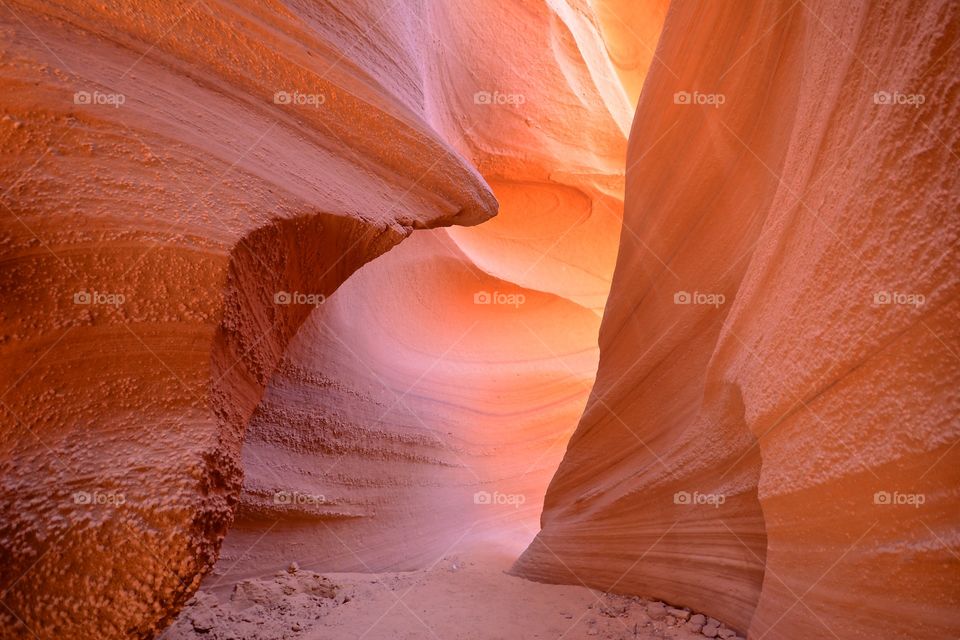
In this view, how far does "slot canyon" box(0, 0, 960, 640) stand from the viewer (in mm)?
1183

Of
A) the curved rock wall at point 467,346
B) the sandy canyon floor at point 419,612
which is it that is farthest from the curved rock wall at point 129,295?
the curved rock wall at point 467,346

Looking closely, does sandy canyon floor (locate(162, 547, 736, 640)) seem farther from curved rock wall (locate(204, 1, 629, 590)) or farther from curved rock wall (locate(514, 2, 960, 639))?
curved rock wall (locate(204, 1, 629, 590))

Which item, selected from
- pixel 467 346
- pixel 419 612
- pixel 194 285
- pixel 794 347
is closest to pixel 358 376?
pixel 419 612

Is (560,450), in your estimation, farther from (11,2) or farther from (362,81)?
(11,2)

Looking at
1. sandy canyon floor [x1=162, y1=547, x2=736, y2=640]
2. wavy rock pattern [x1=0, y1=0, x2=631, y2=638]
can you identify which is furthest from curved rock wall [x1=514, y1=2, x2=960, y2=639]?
wavy rock pattern [x1=0, y1=0, x2=631, y2=638]

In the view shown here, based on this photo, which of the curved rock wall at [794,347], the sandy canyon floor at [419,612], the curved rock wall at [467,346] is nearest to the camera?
the curved rock wall at [794,347]

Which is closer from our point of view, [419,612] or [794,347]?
[794,347]

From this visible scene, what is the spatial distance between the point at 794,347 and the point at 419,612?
5.51ft

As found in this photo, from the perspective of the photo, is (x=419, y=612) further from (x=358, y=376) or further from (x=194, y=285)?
(x=358, y=376)

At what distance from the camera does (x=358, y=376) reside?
3787mm

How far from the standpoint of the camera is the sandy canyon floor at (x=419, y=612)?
1948mm

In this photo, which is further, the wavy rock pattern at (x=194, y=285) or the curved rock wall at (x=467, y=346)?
the curved rock wall at (x=467, y=346)

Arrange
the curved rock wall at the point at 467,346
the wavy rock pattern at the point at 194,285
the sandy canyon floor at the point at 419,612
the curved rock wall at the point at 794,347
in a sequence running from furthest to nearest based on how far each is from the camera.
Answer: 1. the curved rock wall at the point at 467,346
2. the sandy canyon floor at the point at 419,612
3. the wavy rock pattern at the point at 194,285
4. the curved rock wall at the point at 794,347

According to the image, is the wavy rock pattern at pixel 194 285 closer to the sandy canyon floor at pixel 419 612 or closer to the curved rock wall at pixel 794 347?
the sandy canyon floor at pixel 419 612
